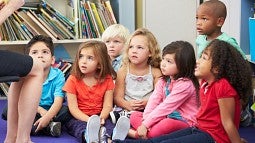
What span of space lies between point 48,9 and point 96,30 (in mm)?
390

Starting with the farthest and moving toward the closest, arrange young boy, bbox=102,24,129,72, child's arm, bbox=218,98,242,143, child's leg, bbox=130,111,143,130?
young boy, bbox=102,24,129,72 → child's leg, bbox=130,111,143,130 → child's arm, bbox=218,98,242,143

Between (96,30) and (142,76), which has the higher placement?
(96,30)

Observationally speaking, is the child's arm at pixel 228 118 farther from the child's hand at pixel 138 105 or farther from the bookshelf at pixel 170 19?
the bookshelf at pixel 170 19

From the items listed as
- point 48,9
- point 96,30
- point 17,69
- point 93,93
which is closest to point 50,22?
point 48,9

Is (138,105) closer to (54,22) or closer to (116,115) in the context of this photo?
(116,115)

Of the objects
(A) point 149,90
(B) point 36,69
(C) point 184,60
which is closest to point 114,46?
(A) point 149,90

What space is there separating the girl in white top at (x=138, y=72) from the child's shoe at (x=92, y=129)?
0.41 meters

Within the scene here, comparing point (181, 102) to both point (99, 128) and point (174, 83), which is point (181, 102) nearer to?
point (174, 83)

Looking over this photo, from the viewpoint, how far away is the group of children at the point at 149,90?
1.84m

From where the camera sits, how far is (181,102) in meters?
2.08

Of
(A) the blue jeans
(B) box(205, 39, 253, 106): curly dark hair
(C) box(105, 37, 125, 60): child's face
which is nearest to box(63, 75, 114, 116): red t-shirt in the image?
(C) box(105, 37, 125, 60): child's face

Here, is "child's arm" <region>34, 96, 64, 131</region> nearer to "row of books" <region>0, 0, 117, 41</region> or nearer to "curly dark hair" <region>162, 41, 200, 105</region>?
"curly dark hair" <region>162, 41, 200, 105</region>

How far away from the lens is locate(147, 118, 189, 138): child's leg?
2.06 meters

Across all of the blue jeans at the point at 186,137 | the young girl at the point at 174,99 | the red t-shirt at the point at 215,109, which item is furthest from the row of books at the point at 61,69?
the red t-shirt at the point at 215,109
